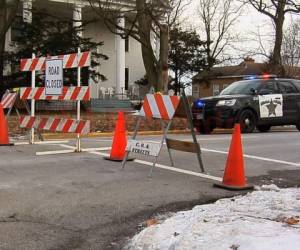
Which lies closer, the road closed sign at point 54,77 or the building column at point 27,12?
the road closed sign at point 54,77

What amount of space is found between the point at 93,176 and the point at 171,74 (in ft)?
123

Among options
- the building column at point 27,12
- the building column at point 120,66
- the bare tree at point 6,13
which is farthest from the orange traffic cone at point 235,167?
the building column at point 120,66

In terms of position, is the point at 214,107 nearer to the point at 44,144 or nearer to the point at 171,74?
the point at 44,144

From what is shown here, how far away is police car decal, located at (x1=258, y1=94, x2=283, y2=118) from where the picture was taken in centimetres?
1798

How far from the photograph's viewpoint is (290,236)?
4.54 metres

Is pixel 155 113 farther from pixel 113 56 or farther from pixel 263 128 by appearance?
pixel 113 56

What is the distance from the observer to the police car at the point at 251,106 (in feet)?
56.8

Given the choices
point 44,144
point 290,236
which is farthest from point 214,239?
point 44,144

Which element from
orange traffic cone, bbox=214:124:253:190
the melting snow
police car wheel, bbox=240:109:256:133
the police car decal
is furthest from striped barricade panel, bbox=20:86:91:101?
the police car decal

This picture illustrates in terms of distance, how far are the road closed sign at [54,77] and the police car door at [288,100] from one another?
945 centimetres

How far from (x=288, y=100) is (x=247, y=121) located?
1983 mm

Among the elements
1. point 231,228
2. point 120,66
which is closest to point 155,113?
point 231,228

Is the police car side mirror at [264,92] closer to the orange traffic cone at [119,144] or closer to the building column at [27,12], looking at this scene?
the orange traffic cone at [119,144]

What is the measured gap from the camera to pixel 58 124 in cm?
1145
